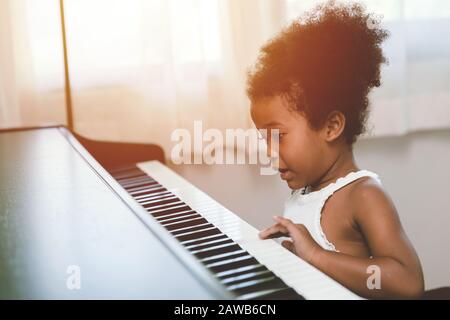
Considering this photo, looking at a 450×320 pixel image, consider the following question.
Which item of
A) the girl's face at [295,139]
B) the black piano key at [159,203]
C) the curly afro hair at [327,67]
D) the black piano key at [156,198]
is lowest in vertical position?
the black piano key at [159,203]

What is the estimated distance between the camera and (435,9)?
1387 mm

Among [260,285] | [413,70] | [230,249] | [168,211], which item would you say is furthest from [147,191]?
[413,70]

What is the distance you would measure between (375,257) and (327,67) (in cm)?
29

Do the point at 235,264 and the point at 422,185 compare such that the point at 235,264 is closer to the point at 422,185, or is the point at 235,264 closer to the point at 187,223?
the point at 187,223

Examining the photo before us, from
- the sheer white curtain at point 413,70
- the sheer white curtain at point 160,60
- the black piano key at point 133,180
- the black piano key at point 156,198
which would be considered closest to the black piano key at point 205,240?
the black piano key at point 156,198

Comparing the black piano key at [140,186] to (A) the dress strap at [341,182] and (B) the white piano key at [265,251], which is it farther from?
(A) the dress strap at [341,182]

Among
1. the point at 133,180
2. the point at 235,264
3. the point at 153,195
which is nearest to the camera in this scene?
the point at 235,264

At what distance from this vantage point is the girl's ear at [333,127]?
2.77 ft

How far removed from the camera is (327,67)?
85cm

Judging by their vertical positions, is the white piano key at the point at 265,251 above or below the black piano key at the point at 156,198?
below

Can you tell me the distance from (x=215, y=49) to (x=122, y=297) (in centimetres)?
95

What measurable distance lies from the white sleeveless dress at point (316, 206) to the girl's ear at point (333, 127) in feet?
0.19

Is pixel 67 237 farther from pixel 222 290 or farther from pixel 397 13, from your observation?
pixel 397 13

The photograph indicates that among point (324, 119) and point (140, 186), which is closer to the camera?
point (324, 119)
